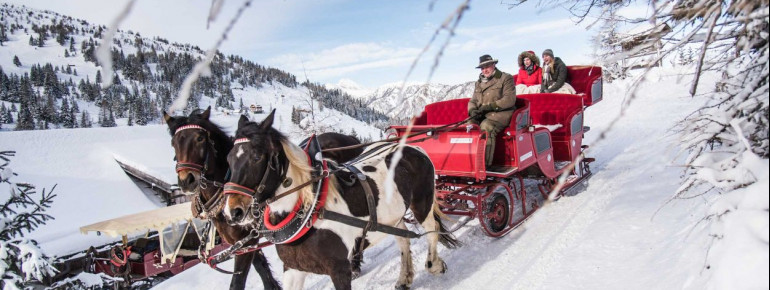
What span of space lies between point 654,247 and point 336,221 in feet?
9.68

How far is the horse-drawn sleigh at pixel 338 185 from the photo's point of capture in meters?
2.99

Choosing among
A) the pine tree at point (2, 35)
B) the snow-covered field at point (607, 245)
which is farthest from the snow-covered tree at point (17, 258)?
the pine tree at point (2, 35)

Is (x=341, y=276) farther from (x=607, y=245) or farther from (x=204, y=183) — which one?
(x=607, y=245)

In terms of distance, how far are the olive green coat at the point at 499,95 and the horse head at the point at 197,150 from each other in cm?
324

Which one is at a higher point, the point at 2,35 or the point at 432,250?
the point at 2,35

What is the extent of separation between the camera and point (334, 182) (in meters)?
3.41

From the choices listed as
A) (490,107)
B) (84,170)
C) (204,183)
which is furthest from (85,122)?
(490,107)

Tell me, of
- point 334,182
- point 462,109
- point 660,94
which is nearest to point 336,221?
point 334,182

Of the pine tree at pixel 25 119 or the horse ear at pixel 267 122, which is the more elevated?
the pine tree at pixel 25 119

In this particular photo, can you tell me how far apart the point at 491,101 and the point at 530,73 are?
296 centimetres

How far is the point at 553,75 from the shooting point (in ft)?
24.9

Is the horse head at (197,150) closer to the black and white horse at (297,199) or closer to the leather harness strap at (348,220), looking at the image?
the black and white horse at (297,199)

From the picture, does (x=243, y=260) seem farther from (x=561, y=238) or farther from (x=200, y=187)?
(x=561, y=238)

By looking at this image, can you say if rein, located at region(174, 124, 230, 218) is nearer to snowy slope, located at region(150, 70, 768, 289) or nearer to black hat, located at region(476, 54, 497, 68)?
snowy slope, located at region(150, 70, 768, 289)
